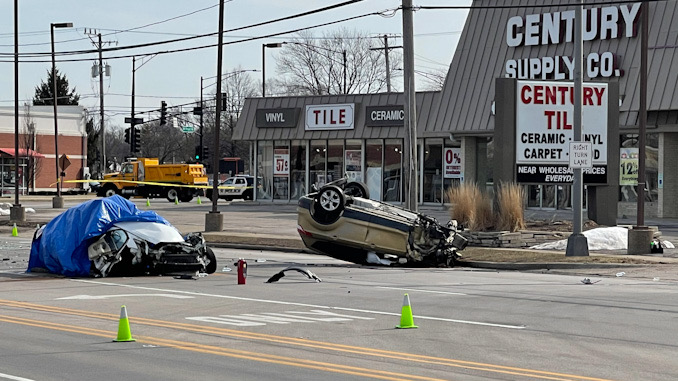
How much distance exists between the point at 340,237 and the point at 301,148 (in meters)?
32.4

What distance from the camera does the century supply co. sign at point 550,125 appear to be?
28.2m

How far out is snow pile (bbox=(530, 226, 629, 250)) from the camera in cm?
2683

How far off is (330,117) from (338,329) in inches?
1597

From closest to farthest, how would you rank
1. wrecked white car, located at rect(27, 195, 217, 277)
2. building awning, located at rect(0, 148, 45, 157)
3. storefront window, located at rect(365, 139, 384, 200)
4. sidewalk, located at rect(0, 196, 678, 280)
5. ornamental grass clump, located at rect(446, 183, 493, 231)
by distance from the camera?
wrecked white car, located at rect(27, 195, 217, 277), sidewalk, located at rect(0, 196, 678, 280), ornamental grass clump, located at rect(446, 183, 493, 231), storefront window, located at rect(365, 139, 384, 200), building awning, located at rect(0, 148, 45, 157)

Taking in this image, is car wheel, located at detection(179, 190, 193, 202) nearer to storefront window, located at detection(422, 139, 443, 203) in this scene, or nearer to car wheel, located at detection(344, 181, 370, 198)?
storefront window, located at detection(422, 139, 443, 203)

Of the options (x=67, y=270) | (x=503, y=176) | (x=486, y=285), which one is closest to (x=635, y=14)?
(x=503, y=176)

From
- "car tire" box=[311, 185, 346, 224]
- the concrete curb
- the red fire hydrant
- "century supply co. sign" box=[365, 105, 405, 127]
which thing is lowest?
the concrete curb

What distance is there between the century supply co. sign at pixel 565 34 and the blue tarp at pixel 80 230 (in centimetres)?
2563

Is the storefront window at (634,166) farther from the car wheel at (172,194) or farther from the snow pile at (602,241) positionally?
the car wheel at (172,194)

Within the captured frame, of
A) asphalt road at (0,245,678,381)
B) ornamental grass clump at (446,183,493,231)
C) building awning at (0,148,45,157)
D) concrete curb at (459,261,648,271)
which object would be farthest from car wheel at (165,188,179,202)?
asphalt road at (0,245,678,381)

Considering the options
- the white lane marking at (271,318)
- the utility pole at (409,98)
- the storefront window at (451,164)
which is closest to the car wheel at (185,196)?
the storefront window at (451,164)

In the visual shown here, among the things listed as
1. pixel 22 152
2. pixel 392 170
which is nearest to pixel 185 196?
pixel 392 170

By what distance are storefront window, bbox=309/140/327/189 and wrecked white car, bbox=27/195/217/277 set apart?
33.8 m

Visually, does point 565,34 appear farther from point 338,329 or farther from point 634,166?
point 338,329
